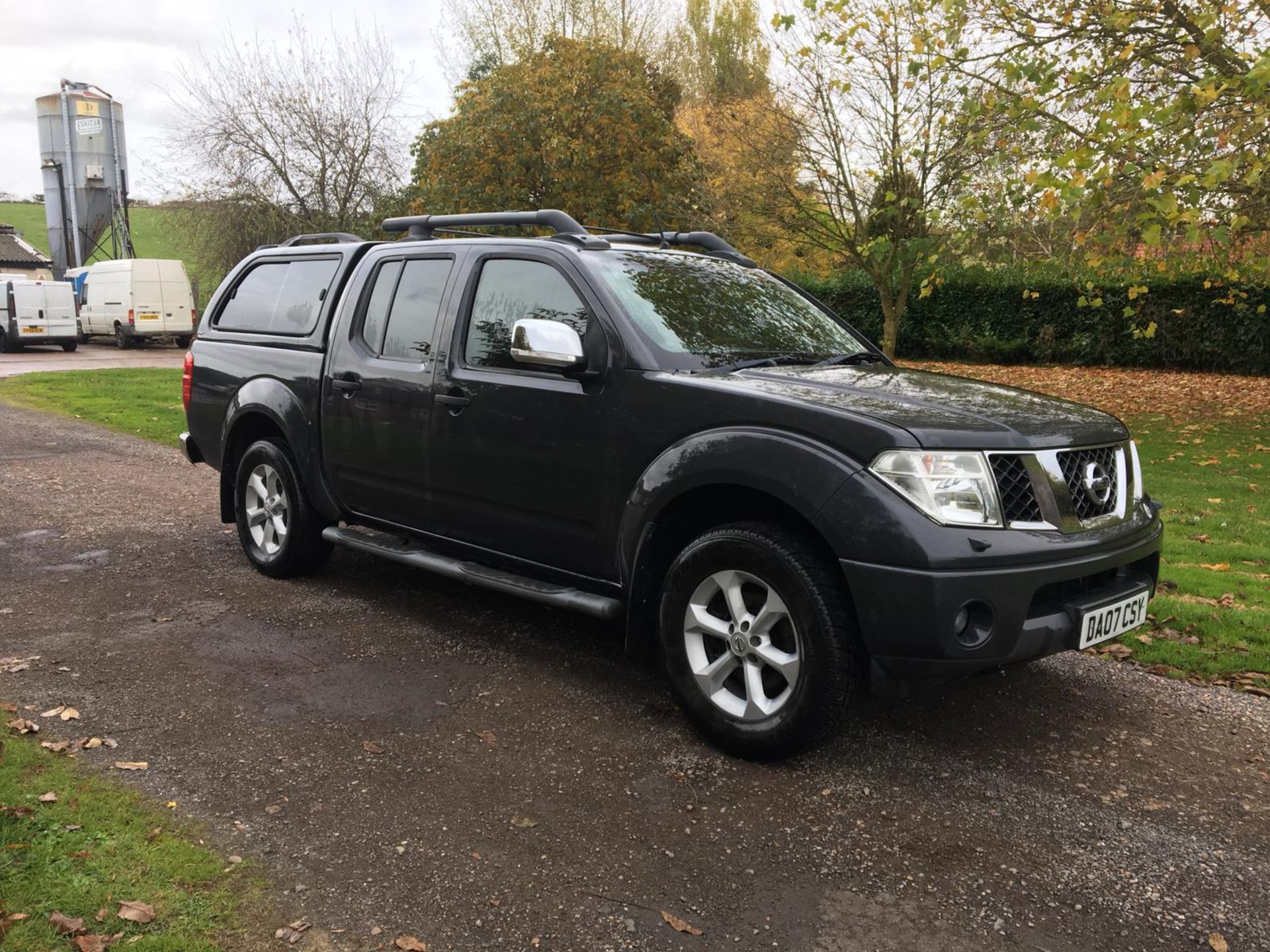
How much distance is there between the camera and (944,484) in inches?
130

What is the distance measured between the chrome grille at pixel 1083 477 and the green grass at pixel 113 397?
34.2ft

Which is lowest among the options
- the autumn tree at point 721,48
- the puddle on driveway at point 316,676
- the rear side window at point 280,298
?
the puddle on driveway at point 316,676

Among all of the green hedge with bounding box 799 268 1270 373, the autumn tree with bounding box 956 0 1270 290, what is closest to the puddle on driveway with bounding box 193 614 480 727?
the autumn tree with bounding box 956 0 1270 290

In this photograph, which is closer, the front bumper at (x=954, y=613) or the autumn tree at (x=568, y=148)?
the front bumper at (x=954, y=613)

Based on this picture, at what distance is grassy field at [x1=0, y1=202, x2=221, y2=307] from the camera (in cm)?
3478

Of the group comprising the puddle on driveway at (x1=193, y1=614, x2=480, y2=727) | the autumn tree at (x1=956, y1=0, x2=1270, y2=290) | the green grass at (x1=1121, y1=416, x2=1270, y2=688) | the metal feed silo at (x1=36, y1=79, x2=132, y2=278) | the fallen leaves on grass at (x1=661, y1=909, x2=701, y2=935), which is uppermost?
the metal feed silo at (x1=36, y1=79, x2=132, y2=278)

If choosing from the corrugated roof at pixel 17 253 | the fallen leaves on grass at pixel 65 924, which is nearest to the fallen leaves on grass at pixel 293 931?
the fallen leaves on grass at pixel 65 924

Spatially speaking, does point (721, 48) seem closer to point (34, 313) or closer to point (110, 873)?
point (34, 313)

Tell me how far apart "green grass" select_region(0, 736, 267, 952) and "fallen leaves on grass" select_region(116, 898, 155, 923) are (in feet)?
0.04

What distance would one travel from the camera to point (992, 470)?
336 centimetres

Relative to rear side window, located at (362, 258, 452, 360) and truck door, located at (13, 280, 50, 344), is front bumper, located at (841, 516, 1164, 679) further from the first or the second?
truck door, located at (13, 280, 50, 344)

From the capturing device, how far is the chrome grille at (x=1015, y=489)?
3372mm

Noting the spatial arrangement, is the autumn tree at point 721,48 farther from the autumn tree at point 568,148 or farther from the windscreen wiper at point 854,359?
the windscreen wiper at point 854,359

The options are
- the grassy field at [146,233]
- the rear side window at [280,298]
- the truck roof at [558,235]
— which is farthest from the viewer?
the grassy field at [146,233]
